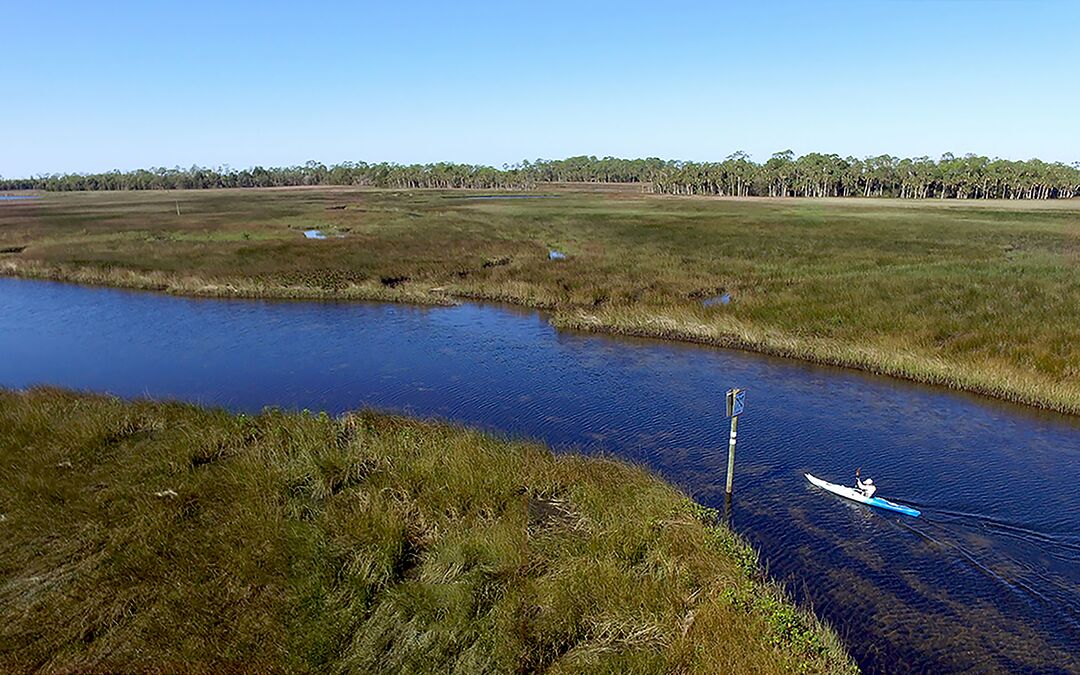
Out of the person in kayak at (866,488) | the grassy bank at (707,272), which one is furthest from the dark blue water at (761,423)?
the grassy bank at (707,272)

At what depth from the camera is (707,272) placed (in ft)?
139

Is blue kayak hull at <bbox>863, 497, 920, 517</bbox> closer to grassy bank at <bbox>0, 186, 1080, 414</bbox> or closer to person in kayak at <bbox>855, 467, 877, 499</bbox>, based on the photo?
person in kayak at <bbox>855, 467, 877, 499</bbox>

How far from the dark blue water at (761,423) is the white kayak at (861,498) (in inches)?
9.4

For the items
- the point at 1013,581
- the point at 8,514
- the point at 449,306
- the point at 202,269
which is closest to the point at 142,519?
the point at 8,514

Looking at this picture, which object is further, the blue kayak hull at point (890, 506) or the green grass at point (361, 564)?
the blue kayak hull at point (890, 506)

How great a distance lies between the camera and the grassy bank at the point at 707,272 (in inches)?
991

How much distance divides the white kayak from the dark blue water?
0.78 ft

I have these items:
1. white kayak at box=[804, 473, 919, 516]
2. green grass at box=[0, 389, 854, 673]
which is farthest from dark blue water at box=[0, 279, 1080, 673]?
green grass at box=[0, 389, 854, 673]

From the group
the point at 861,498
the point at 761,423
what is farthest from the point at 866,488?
the point at 761,423

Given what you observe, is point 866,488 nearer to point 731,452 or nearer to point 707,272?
point 731,452

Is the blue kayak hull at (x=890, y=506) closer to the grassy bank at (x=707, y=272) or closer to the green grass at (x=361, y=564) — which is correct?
the green grass at (x=361, y=564)

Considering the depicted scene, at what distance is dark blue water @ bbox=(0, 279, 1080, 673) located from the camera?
38.2 ft

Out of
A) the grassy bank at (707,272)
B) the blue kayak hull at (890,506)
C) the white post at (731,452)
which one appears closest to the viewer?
the white post at (731,452)

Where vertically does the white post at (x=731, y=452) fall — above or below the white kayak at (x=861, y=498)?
above
